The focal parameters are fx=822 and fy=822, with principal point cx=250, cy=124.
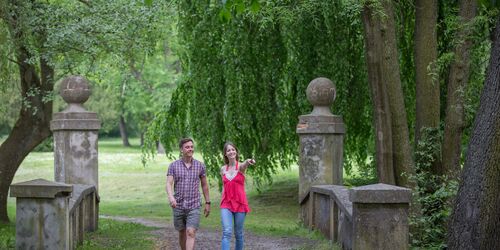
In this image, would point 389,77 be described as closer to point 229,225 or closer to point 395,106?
point 395,106

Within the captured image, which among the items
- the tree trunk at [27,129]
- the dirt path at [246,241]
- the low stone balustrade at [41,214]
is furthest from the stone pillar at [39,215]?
the tree trunk at [27,129]

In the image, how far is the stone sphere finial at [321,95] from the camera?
42.1 ft

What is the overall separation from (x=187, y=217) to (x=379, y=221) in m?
2.36

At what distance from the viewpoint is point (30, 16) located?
1616 centimetres

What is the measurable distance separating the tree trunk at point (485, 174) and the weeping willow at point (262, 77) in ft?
34.1

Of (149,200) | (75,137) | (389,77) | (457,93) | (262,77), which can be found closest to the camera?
(457,93)

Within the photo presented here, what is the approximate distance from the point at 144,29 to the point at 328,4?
4126 mm

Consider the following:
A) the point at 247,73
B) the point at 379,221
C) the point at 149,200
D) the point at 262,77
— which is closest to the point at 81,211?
the point at 379,221

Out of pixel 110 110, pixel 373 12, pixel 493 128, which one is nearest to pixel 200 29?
pixel 373 12

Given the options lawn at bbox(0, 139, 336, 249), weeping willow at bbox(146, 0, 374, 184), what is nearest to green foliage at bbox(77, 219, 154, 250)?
lawn at bbox(0, 139, 336, 249)

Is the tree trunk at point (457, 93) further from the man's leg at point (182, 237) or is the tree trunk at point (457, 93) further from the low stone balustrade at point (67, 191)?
the low stone balustrade at point (67, 191)

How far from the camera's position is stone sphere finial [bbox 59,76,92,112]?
13242mm

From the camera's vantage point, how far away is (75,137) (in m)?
13.1

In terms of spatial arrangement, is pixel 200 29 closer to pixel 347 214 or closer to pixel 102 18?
pixel 102 18
